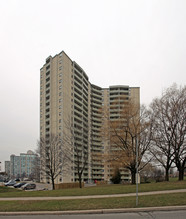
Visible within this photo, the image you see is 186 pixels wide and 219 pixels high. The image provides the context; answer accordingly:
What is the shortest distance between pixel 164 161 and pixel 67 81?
5491cm

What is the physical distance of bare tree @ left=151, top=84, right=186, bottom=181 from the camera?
24266 millimetres

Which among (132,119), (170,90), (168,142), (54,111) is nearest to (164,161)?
(168,142)

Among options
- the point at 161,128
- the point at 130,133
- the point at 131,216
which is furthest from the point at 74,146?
the point at 131,216

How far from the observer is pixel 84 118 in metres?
89.1

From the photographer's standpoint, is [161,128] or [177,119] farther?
[161,128]

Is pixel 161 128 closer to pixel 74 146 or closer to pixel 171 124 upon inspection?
pixel 171 124

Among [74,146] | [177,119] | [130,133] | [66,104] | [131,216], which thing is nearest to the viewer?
[131,216]

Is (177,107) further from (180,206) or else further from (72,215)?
(72,215)

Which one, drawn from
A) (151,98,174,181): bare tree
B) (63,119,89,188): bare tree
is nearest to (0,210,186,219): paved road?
(151,98,174,181): bare tree

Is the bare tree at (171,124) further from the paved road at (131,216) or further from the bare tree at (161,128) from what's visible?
the paved road at (131,216)

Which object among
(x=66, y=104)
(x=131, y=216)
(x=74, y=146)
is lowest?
(x=74, y=146)

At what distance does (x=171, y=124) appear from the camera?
24.7 metres

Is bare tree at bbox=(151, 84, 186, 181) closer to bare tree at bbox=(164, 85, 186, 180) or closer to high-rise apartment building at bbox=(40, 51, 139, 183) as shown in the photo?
bare tree at bbox=(164, 85, 186, 180)

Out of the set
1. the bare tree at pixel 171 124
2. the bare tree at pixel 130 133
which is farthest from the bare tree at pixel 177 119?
the bare tree at pixel 130 133
